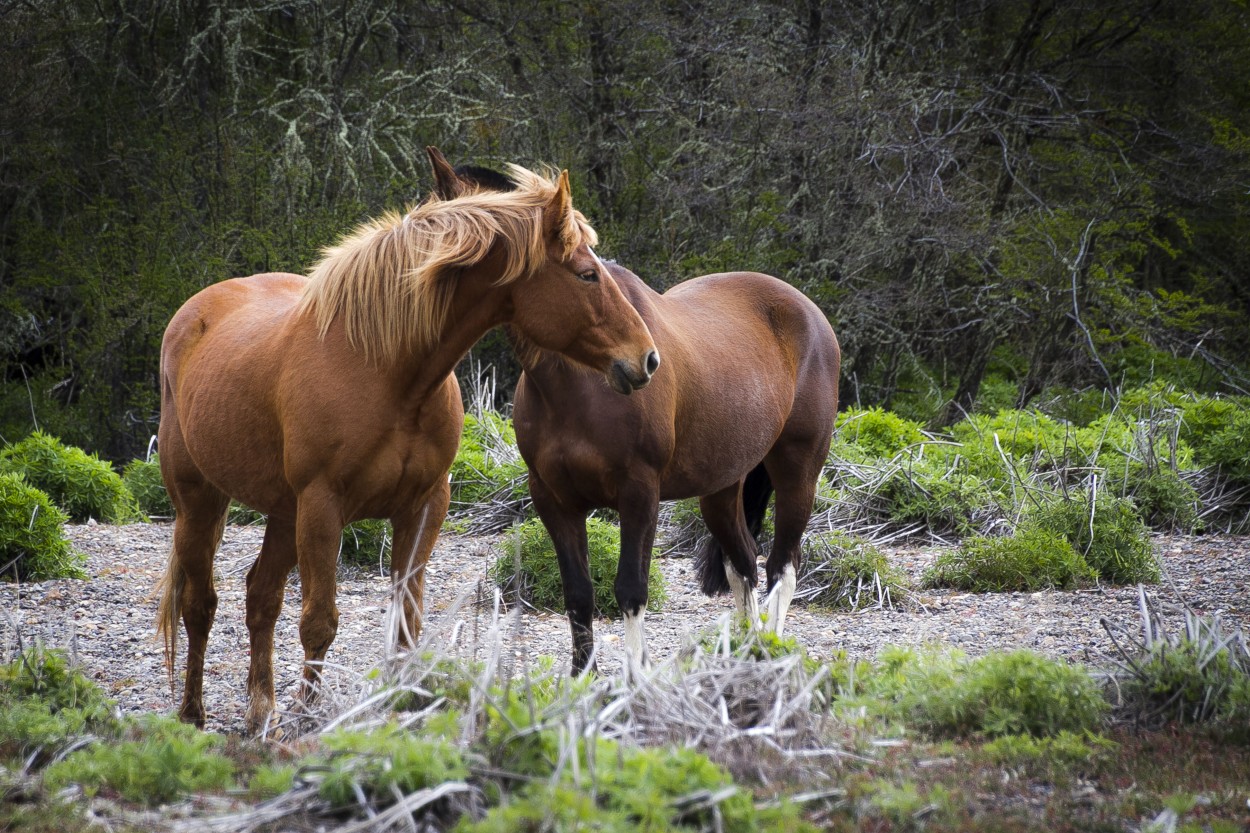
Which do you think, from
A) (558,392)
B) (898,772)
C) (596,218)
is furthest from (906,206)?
(898,772)

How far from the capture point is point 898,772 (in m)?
3.00

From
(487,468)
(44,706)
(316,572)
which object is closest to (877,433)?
(487,468)

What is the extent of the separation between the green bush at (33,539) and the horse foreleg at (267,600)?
9.56 ft

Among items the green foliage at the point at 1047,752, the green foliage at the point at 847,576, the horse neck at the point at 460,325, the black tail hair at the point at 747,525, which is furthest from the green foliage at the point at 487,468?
the green foliage at the point at 1047,752

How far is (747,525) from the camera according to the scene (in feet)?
18.9

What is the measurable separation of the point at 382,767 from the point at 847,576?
4238 mm

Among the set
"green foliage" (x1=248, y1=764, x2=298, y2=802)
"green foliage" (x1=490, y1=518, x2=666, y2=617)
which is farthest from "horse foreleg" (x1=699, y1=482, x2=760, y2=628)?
"green foliage" (x1=248, y1=764, x2=298, y2=802)

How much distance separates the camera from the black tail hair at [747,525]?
564cm

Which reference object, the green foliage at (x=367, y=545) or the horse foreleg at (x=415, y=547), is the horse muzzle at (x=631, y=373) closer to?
the horse foreleg at (x=415, y=547)

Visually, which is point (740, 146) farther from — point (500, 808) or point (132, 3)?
point (500, 808)

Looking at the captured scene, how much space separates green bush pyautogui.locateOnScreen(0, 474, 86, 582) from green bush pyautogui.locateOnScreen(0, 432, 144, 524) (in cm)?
148

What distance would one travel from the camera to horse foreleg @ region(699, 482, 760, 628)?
17.3 ft

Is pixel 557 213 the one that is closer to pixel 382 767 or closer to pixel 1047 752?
pixel 382 767

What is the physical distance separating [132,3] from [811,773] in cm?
1317
